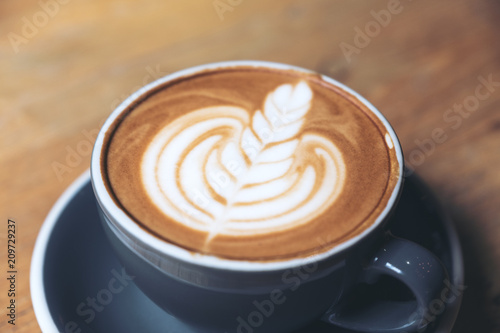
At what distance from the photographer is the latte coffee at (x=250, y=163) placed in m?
0.68

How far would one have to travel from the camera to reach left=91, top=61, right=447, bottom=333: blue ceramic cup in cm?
64

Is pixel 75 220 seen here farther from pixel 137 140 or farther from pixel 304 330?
pixel 304 330

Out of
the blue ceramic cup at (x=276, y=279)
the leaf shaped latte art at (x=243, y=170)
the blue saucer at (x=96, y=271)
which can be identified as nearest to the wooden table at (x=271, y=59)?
the blue saucer at (x=96, y=271)

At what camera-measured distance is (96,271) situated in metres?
0.87

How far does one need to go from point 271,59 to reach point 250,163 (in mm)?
611

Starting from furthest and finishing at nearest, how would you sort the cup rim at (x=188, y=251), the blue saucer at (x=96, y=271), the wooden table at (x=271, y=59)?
1. the wooden table at (x=271, y=59)
2. the blue saucer at (x=96, y=271)
3. the cup rim at (x=188, y=251)

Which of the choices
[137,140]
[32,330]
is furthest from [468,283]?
[32,330]

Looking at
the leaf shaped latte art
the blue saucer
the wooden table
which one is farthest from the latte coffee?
the wooden table

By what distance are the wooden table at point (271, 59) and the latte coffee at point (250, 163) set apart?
30cm

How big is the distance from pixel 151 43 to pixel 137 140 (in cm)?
62

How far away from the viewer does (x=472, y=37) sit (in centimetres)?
137

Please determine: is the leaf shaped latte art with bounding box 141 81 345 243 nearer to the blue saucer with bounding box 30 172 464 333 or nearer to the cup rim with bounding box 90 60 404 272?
the cup rim with bounding box 90 60 404 272

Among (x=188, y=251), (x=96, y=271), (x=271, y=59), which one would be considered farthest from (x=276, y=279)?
(x=271, y=59)

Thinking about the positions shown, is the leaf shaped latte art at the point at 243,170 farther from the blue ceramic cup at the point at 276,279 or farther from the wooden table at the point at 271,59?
the wooden table at the point at 271,59
